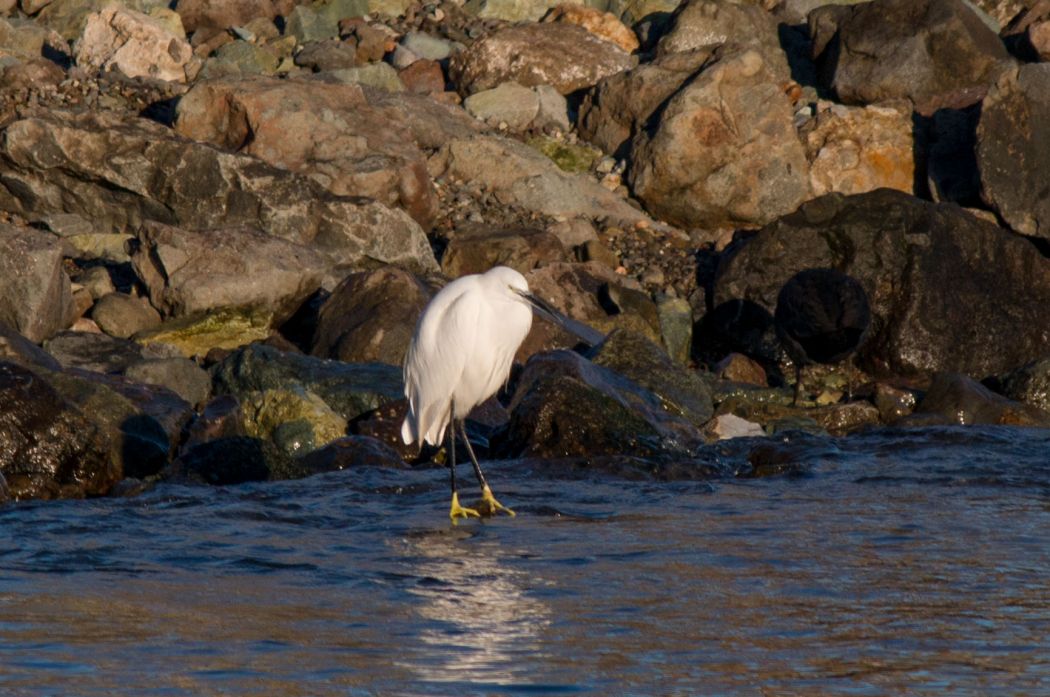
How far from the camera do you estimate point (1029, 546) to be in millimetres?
6316

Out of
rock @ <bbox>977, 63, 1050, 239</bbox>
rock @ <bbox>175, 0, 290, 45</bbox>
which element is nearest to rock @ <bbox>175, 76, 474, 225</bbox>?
rock @ <bbox>175, 0, 290, 45</bbox>

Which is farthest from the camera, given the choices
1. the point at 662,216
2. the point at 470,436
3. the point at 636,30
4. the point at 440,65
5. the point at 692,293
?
the point at 636,30

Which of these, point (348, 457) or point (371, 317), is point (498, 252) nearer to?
point (371, 317)

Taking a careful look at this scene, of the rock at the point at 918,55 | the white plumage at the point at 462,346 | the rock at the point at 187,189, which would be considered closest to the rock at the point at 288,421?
the white plumage at the point at 462,346

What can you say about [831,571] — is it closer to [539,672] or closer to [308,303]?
[539,672]

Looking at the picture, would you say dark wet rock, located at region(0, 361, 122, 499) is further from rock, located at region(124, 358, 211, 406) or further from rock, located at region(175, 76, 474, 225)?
rock, located at region(175, 76, 474, 225)

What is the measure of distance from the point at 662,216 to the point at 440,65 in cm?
422

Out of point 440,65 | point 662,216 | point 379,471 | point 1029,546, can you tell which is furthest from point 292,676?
point 440,65

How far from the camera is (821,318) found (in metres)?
12.4

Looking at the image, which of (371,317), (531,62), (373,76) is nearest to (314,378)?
(371,317)

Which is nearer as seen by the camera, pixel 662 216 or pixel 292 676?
pixel 292 676

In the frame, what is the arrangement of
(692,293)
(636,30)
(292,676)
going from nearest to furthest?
(292,676) → (692,293) → (636,30)

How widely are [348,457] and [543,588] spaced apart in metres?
3.07

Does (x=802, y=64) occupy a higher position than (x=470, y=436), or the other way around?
(x=802, y=64)
